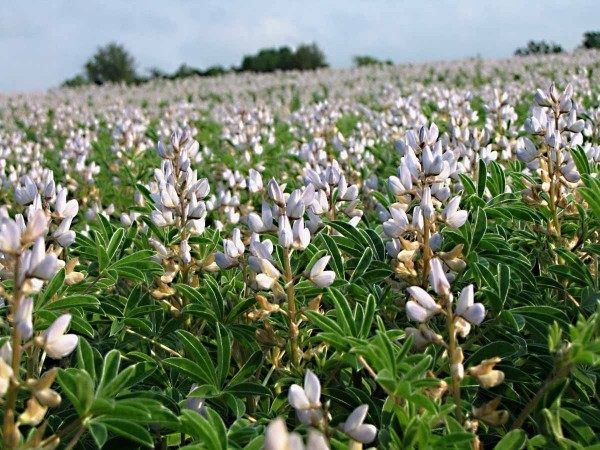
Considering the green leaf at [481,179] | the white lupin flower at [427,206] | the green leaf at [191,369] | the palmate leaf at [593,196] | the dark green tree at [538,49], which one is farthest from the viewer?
the dark green tree at [538,49]

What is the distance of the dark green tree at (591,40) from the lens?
30.9 meters

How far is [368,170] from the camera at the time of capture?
511 cm

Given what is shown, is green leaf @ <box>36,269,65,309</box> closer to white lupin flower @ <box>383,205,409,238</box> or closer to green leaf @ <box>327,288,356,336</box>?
green leaf @ <box>327,288,356,336</box>

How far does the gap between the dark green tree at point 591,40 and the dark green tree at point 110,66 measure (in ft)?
91.8

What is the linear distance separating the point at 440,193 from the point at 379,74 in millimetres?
22450

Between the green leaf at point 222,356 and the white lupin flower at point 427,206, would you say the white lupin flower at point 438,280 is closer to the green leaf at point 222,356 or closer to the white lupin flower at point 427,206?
the white lupin flower at point 427,206

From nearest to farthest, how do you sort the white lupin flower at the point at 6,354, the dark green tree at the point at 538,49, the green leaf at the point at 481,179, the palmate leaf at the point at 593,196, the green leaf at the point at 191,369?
the white lupin flower at the point at 6,354 → the green leaf at the point at 191,369 → the palmate leaf at the point at 593,196 → the green leaf at the point at 481,179 → the dark green tree at the point at 538,49

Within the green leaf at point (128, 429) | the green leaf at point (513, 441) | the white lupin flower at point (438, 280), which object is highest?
the white lupin flower at point (438, 280)

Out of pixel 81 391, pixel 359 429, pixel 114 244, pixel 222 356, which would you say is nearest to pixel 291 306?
pixel 222 356

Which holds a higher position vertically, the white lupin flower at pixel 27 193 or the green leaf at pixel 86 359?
the white lupin flower at pixel 27 193

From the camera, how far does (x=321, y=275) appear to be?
187 cm

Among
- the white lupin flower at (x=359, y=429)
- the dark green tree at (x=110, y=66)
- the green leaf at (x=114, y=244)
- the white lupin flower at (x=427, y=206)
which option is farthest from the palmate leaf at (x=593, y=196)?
the dark green tree at (x=110, y=66)

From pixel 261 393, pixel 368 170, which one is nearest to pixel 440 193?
pixel 261 393

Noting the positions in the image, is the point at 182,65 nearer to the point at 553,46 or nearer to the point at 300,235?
the point at 553,46
